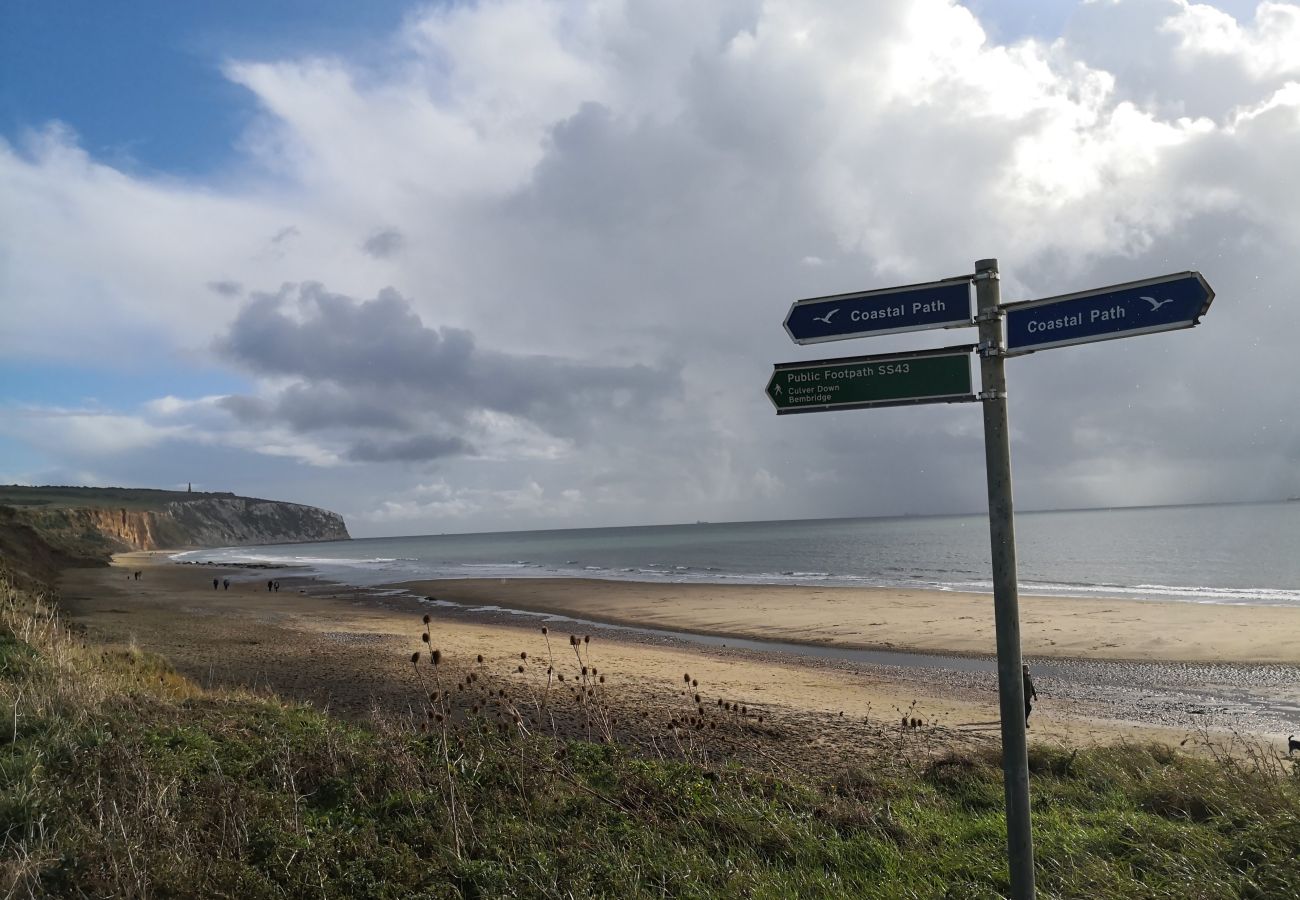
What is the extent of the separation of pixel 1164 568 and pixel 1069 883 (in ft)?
166

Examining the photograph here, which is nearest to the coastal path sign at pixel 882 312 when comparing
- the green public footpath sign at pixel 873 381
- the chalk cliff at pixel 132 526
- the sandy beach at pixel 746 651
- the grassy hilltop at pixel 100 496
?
the green public footpath sign at pixel 873 381

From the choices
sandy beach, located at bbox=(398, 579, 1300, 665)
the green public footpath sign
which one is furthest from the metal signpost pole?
sandy beach, located at bbox=(398, 579, 1300, 665)

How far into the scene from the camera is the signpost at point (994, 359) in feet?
9.96

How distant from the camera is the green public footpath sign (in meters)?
3.35

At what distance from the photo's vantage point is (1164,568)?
45.9 meters

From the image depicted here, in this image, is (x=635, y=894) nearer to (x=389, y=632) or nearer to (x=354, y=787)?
(x=354, y=787)

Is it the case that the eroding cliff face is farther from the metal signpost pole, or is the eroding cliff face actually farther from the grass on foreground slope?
the metal signpost pole

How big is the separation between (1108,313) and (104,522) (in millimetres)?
136096

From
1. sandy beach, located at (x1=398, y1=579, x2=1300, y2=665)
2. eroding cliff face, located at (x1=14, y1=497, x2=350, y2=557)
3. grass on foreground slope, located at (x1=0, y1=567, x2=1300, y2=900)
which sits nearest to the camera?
grass on foreground slope, located at (x1=0, y1=567, x2=1300, y2=900)

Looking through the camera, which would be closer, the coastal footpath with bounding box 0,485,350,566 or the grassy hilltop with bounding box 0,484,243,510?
the coastal footpath with bounding box 0,485,350,566

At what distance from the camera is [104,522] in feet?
371

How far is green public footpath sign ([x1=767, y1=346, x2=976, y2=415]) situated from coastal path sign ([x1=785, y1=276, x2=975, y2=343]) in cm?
15

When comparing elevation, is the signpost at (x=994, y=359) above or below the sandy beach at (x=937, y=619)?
above

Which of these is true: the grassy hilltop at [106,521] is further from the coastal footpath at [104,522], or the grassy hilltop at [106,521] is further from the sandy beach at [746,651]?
the sandy beach at [746,651]
